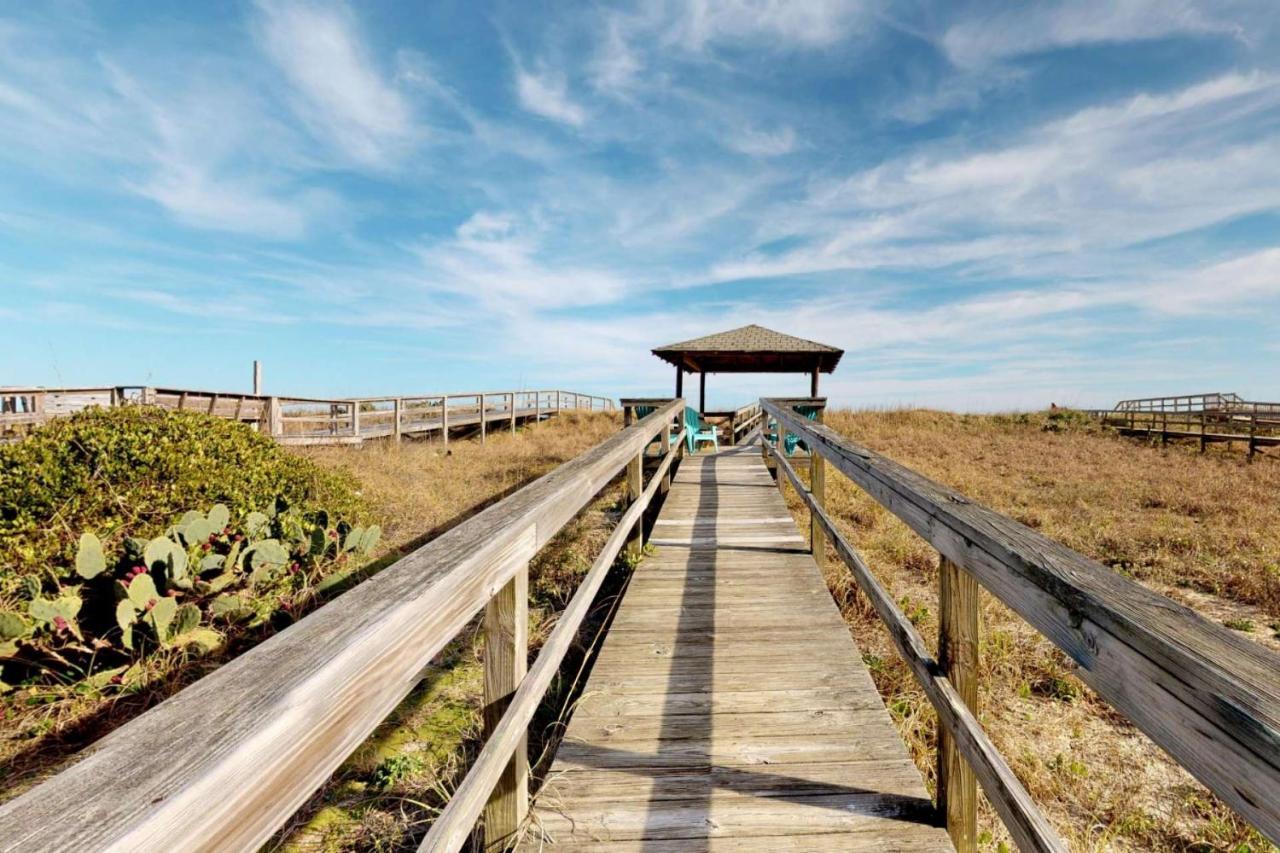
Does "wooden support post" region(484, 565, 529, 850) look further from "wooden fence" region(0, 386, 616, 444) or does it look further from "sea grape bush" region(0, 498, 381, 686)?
"wooden fence" region(0, 386, 616, 444)

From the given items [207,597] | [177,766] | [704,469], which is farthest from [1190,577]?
[207,597]

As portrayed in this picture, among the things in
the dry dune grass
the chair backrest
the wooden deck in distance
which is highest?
the chair backrest

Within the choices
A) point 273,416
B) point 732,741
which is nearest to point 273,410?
point 273,416

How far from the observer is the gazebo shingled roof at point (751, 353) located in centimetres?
1500

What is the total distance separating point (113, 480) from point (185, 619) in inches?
54.7

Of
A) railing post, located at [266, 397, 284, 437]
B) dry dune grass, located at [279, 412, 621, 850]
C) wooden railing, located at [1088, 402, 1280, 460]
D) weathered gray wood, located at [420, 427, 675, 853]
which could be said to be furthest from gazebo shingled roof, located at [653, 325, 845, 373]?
weathered gray wood, located at [420, 427, 675, 853]

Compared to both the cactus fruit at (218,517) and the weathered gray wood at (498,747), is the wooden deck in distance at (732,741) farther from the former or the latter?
the cactus fruit at (218,517)

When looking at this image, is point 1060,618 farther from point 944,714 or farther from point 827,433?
point 827,433

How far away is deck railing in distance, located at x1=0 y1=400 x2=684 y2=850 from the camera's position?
573 millimetres

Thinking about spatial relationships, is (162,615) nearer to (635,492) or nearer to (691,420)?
(635,492)

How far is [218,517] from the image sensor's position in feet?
12.8

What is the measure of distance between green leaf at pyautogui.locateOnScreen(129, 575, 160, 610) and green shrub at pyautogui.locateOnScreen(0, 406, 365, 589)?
2.54ft

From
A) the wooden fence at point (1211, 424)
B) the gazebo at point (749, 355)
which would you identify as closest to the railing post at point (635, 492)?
the gazebo at point (749, 355)

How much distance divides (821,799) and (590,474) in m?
1.40
